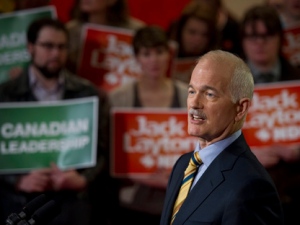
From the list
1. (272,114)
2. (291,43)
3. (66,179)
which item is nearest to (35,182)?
(66,179)

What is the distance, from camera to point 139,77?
14.7ft

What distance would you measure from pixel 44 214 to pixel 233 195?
49cm

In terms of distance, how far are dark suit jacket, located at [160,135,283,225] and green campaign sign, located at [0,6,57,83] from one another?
2.69 m

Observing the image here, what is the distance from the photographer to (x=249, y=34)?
14.5 ft

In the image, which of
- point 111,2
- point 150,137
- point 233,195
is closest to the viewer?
point 233,195

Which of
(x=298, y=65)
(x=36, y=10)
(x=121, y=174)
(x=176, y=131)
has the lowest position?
(x=121, y=174)

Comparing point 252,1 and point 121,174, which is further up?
point 252,1

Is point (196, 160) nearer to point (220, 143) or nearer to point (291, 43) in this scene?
point (220, 143)

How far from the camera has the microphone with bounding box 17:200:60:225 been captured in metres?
1.81

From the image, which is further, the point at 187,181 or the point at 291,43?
the point at 291,43

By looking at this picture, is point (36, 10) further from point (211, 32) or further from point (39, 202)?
point (39, 202)

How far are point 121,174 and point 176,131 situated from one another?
0.44m

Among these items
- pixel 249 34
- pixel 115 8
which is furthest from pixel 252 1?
pixel 115 8

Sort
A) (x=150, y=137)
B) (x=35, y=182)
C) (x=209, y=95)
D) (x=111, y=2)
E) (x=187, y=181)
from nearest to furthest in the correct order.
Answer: (x=209, y=95), (x=187, y=181), (x=35, y=182), (x=150, y=137), (x=111, y=2)
